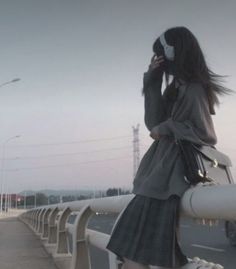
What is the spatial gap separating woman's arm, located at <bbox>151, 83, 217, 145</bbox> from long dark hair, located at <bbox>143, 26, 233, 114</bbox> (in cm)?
4

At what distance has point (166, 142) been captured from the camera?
2740 millimetres

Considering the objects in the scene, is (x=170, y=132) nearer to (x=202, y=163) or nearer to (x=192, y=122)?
(x=192, y=122)

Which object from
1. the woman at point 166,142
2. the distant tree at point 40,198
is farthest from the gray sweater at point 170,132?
the distant tree at point 40,198

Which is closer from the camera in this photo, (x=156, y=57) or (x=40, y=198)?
(x=156, y=57)

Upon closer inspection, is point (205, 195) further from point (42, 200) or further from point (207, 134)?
point (42, 200)

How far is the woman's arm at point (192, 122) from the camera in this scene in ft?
8.73

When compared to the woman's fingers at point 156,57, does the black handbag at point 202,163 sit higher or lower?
lower

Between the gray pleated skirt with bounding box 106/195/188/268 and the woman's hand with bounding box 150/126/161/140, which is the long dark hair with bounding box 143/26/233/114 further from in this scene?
the gray pleated skirt with bounding box 106/195/188/268

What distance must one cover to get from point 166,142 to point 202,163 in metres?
0.26

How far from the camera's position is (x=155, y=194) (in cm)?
255

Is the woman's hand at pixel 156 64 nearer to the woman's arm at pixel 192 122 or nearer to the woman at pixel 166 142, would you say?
the woman at pixel 166 142

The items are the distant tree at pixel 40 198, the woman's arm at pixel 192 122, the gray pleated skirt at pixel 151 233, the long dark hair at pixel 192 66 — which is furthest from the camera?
the distant tree at pixel 40 198

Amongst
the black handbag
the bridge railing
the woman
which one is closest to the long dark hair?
the woman

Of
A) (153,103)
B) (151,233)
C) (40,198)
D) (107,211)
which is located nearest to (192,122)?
(153,103)
